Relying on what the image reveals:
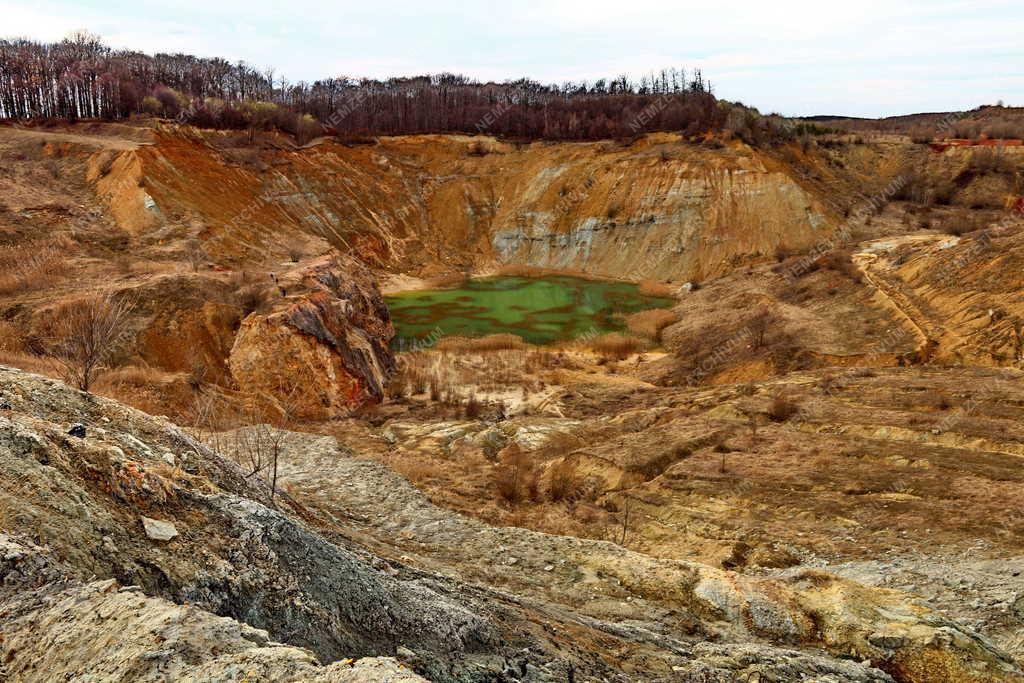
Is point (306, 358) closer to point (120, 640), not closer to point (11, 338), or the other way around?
point (11, 338)

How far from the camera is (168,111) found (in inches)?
1988

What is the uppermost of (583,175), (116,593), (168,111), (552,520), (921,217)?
(168,111)

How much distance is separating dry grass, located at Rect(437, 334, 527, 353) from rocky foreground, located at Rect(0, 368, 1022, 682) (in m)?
18.3

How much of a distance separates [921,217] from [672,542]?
43.3 meters

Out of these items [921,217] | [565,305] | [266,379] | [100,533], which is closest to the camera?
[100,533]

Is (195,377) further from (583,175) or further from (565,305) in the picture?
(583,175)

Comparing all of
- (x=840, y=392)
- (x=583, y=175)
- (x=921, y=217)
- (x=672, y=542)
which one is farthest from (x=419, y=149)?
(x=672, y=542)

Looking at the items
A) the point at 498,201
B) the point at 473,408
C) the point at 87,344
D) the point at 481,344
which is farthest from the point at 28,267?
the point at 498,201

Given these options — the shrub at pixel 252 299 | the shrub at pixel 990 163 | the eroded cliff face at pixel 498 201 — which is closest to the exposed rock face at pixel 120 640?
the shrub at pixel 252 299

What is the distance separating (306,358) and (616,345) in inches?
549

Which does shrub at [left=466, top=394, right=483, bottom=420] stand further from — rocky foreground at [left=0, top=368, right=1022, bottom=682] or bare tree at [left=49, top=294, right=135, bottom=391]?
rocky foreground at [left=0, top=368, right=1022, bottom=682]

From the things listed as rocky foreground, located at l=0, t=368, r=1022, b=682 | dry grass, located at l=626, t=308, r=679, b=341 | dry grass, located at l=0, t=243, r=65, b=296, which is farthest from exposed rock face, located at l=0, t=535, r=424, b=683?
dry grass, located at l=626, t=308, r=679, b=341

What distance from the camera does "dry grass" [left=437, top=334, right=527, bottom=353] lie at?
2586cm

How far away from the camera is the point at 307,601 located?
149 inches
